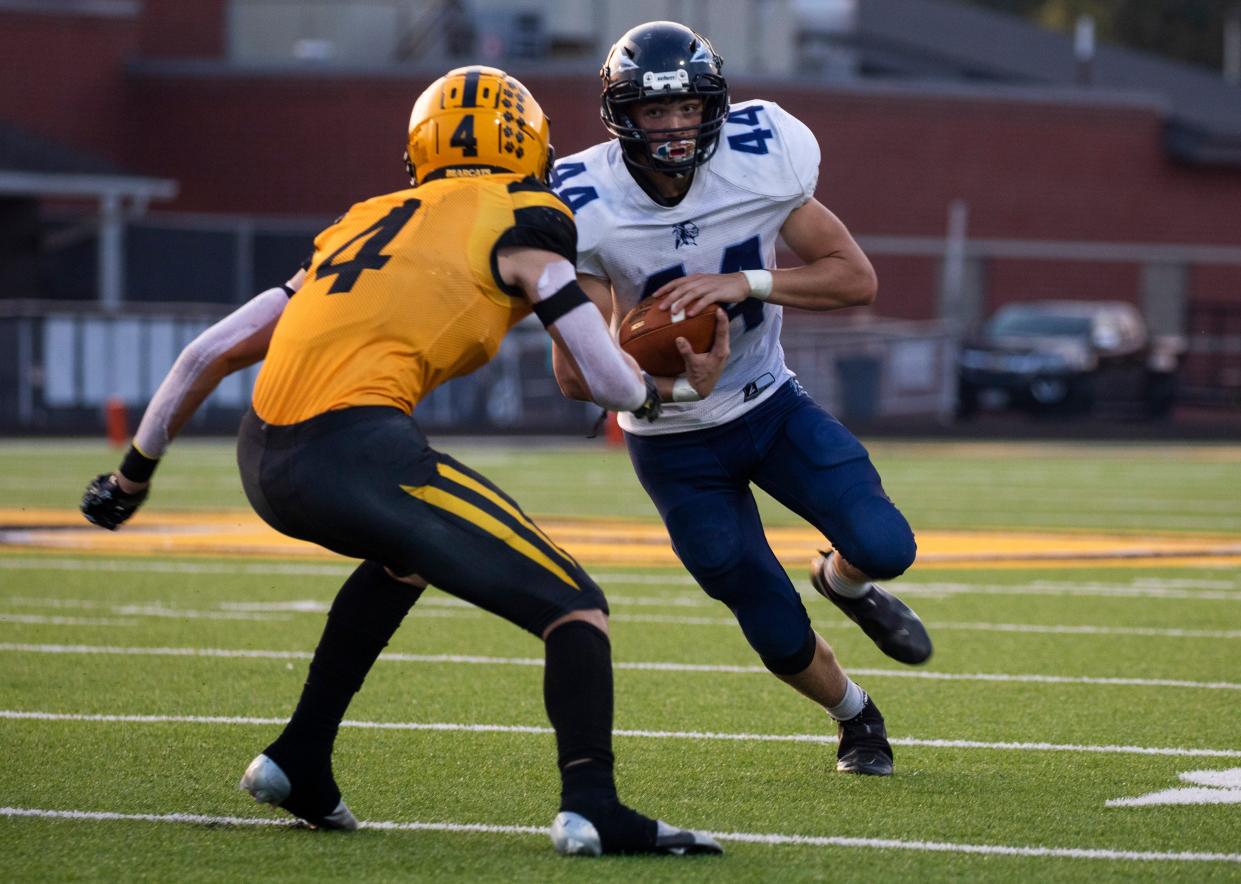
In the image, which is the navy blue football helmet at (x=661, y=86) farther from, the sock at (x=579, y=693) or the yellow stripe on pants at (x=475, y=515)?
the sock at (x=579, y=693)

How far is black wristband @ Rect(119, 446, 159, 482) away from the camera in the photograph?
4.43 meters

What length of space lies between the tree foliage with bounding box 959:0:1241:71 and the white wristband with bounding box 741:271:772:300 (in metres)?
57.1

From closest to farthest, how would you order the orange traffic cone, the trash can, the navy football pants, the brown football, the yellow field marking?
the brown football → the navy football pants → the yellow field marking → the orange traffic cone → the trash can

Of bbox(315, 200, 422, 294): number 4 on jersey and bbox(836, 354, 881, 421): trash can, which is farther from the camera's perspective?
bbox(836, 354, 881, 421): trash can

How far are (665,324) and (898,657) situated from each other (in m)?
1.05

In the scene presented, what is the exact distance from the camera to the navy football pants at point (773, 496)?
5.07 m

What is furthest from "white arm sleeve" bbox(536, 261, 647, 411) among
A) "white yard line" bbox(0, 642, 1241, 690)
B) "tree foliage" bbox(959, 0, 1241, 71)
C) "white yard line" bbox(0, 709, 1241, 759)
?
"tree foliage" bbox(959, 0, 1241, 71)

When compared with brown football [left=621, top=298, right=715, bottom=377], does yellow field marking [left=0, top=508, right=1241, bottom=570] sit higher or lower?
Result: lower

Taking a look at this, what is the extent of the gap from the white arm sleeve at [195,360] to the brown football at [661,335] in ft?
3.16

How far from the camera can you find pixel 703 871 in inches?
157

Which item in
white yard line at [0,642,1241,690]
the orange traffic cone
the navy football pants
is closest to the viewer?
the navy football pants

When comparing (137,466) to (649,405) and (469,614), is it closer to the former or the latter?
(649,405)

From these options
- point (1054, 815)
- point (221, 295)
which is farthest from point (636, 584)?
point (221, 295)

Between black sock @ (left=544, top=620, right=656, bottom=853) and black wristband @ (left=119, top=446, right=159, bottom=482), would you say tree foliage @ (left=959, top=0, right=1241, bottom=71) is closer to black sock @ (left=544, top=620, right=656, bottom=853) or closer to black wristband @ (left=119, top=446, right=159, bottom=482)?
black wristband @ (left=119, top=446, right=159, bottom=482)
